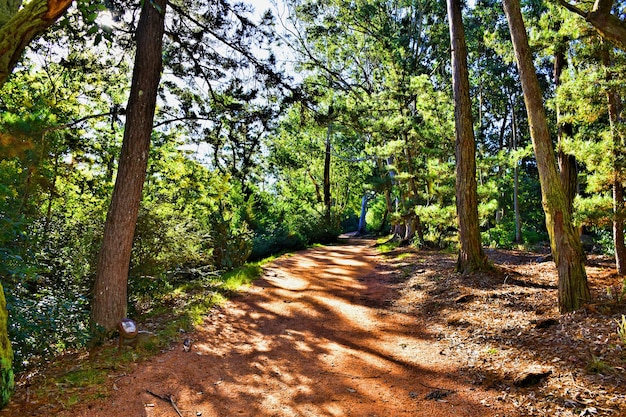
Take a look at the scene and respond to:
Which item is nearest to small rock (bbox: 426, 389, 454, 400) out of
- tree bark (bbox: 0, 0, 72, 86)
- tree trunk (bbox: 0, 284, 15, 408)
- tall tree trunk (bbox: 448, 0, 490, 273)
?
tree trunk (bbox: 0, 284, 15, 408)

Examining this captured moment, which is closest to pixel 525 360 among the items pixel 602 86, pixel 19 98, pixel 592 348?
pixel 592 348

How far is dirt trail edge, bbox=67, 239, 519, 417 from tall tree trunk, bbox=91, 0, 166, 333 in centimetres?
114

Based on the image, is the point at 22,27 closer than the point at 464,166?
Yes

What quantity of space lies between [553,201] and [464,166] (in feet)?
10.2

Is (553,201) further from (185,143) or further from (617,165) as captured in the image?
(185,143)

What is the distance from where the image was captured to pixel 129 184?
5.32 m

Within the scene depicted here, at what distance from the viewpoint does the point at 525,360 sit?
404 centimetres

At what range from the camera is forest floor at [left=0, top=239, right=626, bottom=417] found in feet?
11.2

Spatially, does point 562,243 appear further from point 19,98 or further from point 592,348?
point 19,98

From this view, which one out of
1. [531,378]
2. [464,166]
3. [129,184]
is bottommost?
[531,378]

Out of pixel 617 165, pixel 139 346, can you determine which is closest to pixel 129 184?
pixel 139 346

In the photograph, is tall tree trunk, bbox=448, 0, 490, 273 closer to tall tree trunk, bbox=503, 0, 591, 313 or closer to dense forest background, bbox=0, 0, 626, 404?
dense forest background, bbox=0, 0, 626, 404

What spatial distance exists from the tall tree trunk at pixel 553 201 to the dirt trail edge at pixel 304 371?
1970 mm

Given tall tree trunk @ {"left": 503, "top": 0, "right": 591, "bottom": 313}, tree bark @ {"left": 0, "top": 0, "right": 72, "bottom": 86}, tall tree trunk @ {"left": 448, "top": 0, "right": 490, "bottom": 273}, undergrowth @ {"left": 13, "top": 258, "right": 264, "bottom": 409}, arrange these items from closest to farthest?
tree bark @ {"left": 0, "top": 0, "right": 72, "bottom": 86}
undergrowth @ {"left": 13, "top": 258, "right": 264, "bottom": 409}
tall tree trunk @ {"left": 503, "top": 0, "right": 591, "bottom": 313}
tall tree trunk @ {"left": 448, "top": 0, "right": 490, "bottom": 273}
